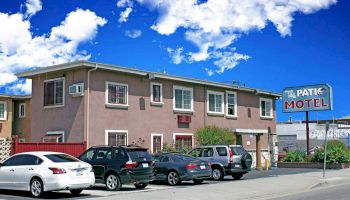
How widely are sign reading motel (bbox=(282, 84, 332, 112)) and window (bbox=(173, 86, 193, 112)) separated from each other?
401 inches

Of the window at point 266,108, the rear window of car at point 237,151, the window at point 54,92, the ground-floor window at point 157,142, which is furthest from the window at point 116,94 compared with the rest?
the window at point 266,108

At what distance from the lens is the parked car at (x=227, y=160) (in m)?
23.6

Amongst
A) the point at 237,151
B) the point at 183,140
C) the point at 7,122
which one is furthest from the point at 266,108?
the point at 7,122

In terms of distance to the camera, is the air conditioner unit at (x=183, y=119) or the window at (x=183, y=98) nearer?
the air conditioner unit at (x=183, y=119)

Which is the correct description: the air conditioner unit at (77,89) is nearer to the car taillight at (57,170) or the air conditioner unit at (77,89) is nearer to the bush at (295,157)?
the car taillight at (57,170)

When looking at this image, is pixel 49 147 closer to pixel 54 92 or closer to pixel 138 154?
pixel 54 92

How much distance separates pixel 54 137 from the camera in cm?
2681

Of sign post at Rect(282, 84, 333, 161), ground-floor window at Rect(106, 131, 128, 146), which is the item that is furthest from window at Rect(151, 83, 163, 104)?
sign post at Rect(282, 84, 333, 161)

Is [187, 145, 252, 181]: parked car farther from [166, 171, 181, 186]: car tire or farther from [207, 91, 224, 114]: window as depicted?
[207, 91, 224, 114]: window

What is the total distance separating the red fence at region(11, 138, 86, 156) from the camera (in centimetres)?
2294

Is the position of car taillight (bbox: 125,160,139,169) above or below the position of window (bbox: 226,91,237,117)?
below

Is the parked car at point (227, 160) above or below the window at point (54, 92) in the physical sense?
below

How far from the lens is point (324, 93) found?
36.5 metres

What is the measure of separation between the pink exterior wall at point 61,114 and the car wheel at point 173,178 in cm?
638
